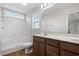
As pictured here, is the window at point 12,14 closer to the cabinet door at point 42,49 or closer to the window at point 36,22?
the window at point 36,22

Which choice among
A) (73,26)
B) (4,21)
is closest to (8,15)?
(4,21)

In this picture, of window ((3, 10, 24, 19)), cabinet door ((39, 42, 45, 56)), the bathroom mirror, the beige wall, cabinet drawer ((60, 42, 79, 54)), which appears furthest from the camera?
window ((3, 10, 24, 19))

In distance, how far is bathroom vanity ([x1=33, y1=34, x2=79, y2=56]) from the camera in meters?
1.13

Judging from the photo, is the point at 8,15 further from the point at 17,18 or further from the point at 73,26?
the point at 73,26

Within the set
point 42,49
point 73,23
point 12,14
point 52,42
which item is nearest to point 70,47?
point 52,42

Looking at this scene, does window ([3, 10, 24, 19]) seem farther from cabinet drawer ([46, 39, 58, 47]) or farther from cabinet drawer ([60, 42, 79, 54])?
cabinet drawer ([60, 42, 79, 54])

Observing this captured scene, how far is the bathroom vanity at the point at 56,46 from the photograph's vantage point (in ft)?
3.72

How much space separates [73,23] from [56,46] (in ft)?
1.96

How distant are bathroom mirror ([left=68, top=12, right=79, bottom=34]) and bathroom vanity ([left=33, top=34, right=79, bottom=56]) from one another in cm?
21

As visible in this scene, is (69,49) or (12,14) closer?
(69,49)

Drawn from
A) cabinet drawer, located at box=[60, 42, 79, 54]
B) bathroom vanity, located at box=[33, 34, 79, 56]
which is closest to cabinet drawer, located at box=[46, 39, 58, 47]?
bathroom vanity, located at box=[33, 34, 79, 56]

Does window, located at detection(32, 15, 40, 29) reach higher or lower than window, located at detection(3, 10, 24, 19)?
lower

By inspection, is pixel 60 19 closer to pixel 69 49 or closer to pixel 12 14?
pixel 69 49

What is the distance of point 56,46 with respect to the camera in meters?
1.40
